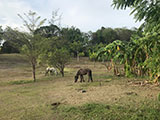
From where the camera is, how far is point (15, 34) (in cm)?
1299

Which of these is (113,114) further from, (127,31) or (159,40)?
(127,31)

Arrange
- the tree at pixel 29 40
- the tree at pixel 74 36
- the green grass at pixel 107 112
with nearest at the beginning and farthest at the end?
the green grass at pixel 107 112
the tree at pixel 29 40
the tree at pixel 74 36

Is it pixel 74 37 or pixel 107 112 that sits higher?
pixel 74 37

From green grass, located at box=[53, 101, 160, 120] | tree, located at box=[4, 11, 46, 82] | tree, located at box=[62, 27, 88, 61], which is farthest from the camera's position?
tree, located at box=[62, 27, 88, 61]

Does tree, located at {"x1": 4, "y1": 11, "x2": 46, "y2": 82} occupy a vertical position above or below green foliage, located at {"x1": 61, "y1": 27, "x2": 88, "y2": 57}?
below

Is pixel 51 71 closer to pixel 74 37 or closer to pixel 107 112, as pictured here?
pixel 107 112

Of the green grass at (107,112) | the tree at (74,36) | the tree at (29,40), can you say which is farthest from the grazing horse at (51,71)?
the tree at (74,36)

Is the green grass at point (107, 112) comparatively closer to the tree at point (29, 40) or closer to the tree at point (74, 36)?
the tree at point (29, 40)

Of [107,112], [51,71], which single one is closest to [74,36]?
[51,71]

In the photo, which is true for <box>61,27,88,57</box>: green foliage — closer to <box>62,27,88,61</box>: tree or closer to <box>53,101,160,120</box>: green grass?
<box>62,27,88,61</box>: tree

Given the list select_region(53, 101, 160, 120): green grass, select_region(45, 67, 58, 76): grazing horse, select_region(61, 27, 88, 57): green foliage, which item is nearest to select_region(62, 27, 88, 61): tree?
select_region(61, 27, 88, 57): green foliage

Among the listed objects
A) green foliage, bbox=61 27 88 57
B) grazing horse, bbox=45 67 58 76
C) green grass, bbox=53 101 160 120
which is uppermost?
green foliage, bbox=61 27 88 57

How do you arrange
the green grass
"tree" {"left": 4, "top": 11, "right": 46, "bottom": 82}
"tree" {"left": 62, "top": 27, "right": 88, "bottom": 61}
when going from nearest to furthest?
the green grass → "tree" {"left": 4, "top": 11, "right": 46, "bottom": 82} → "tree" {"left": 62, "top": 27, "right": 88, "bottom": 61}

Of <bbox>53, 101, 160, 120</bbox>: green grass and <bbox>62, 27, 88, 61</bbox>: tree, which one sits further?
<bbox>62, 27, 88, 61</bbox>: tree
